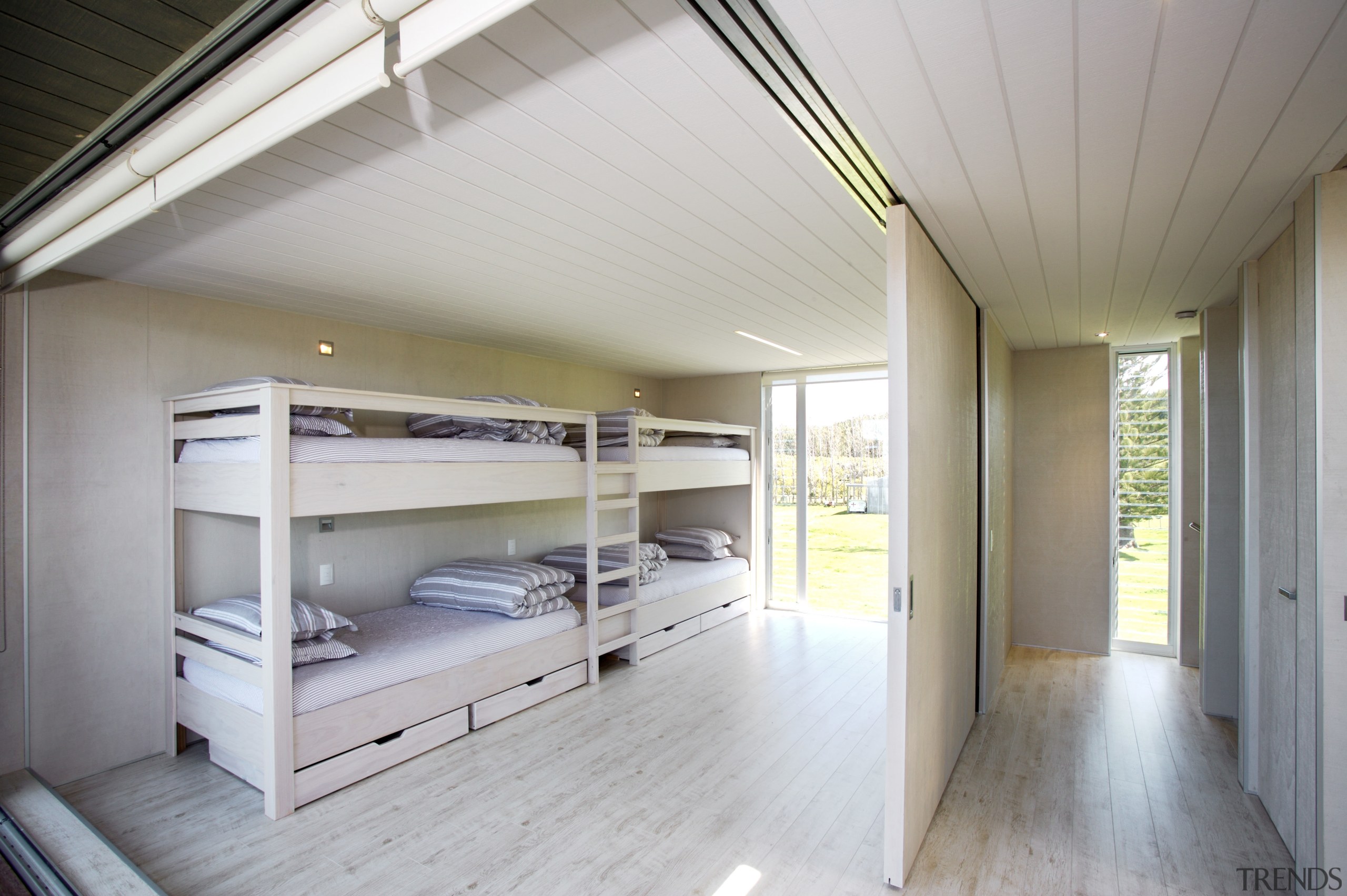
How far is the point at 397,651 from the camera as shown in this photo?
9.55 feet

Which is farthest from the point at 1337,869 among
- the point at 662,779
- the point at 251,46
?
the point at 251,46

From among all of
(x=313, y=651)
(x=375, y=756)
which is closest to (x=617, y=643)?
(x=375, y=756)

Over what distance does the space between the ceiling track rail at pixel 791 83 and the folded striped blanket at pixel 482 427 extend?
7.22 feet

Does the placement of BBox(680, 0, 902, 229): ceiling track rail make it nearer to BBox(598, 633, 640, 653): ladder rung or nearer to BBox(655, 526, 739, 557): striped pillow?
BBox(598, 633, 640, 653): ladder rung

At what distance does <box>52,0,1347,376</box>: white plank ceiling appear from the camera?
3.87 ft

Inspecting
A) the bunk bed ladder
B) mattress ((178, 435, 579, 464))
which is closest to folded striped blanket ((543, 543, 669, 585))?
the bunk bed ladder

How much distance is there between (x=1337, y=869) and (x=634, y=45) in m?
2.67

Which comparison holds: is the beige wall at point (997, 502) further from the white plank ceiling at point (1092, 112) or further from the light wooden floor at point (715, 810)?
the white plank ceiling at point (1092, 112)

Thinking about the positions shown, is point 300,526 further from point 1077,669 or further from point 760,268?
point 1077,669

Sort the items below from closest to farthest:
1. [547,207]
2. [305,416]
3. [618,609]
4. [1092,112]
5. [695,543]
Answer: [1092,112] → [547,207] → [305,416] → [618,609] → [695,543]

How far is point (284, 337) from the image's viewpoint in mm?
Result: 3320

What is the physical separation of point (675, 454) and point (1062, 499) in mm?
2782

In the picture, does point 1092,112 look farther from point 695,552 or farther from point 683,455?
point 695,552

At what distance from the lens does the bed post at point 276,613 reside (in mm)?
2379
